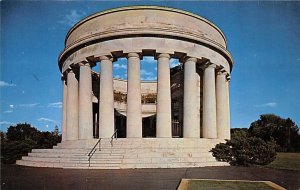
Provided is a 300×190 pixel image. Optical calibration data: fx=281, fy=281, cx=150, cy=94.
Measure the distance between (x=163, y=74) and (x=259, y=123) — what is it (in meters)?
59.4

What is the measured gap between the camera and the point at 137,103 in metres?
26.5

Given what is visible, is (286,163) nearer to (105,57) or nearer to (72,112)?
(105,57)

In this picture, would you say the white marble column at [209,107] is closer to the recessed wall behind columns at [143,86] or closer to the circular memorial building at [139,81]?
the circular memorial building at [139,81]

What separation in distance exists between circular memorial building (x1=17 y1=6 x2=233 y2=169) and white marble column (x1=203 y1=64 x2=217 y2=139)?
104 millimetres

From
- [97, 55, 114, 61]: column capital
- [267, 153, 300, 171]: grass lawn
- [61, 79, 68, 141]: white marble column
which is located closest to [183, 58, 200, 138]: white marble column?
[267, 153, 300, 171]: grass lawn

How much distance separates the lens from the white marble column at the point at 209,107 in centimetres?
2956

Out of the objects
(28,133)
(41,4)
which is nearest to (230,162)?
(41,4)

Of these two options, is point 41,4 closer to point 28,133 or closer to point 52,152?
point 52,152

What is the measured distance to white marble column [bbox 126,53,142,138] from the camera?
26.1 meters

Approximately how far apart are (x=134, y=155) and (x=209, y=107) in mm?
12408

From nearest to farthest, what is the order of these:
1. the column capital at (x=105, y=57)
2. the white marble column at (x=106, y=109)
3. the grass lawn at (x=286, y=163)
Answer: the grass lawn at (x=286, y=163)
the white marble column at (x=106, y=109)
the column capital at (x=105, y=57)

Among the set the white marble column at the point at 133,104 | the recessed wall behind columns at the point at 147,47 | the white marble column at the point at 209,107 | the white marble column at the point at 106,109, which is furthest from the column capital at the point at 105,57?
the white marble column at the point at 209,107

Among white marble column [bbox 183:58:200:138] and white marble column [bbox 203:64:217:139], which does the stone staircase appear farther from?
white marble column [bbox 203:64:217:139]

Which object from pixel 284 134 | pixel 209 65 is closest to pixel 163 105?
pixel 209 65
